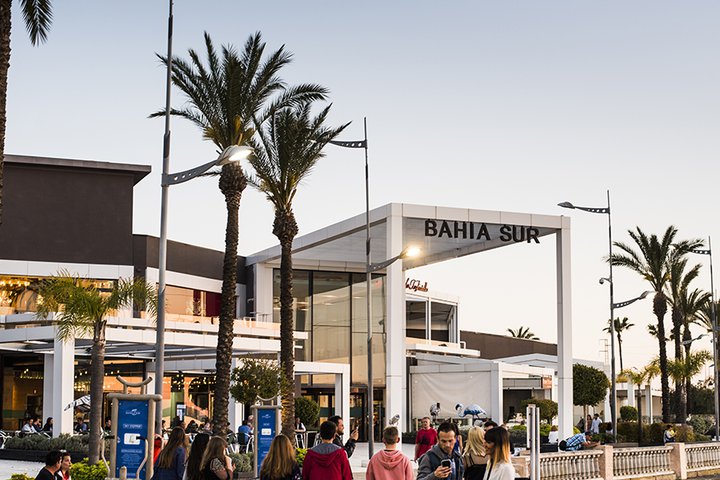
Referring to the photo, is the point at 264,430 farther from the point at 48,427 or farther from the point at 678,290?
the point at 678,290

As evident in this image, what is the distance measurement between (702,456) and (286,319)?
13586 millimetres

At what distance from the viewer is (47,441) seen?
114 ft

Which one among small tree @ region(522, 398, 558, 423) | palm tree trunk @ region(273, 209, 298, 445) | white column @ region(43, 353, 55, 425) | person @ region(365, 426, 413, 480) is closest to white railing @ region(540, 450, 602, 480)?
palm tree trunk @ region(273, 209, 298, 445)

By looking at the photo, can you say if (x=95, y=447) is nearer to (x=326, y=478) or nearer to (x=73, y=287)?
(x=73, y=287)

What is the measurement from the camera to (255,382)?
3394 centimetres

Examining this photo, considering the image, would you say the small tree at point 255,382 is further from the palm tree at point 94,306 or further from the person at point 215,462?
the person at point 215,462

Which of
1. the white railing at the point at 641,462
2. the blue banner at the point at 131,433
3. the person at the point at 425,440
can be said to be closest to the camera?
the person at the point at 425,440

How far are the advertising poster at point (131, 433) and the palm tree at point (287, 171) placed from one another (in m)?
14.1

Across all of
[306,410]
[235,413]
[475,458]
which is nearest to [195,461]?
[475,458]

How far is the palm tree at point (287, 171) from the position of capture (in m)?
33.5

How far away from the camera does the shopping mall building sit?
138 ft

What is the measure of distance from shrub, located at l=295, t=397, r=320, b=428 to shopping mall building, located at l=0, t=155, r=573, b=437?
4.67 feet

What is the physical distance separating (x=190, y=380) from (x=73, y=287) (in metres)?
27.9

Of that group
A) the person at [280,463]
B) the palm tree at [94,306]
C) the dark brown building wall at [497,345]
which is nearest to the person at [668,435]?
the palm tree at [94,306]
